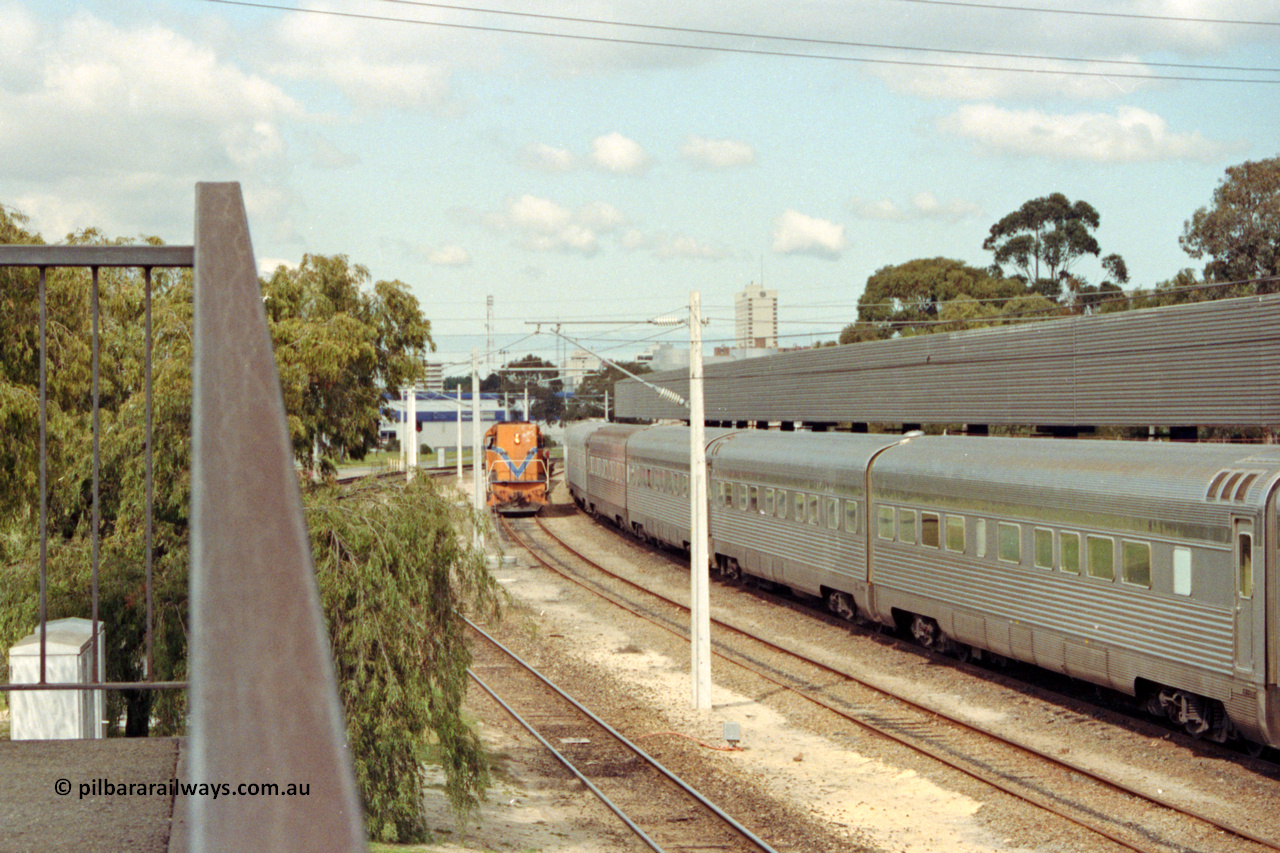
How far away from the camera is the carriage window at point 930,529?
61.4 feet

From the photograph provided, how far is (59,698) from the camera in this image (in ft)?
17.8

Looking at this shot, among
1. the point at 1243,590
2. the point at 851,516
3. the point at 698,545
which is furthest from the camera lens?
the point at 851,516

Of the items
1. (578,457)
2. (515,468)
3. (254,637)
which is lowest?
(515,468)

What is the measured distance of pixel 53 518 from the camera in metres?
14.9

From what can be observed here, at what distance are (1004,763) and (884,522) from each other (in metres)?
6.75

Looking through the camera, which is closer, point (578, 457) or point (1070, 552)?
point (1070, 552)

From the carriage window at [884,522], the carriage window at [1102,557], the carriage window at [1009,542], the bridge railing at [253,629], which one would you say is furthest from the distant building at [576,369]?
the bridge railing at [253,629]

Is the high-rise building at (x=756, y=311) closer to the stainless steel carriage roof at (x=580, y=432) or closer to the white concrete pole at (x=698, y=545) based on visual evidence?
the stainless steel carriage roof at (x=580, y=432)

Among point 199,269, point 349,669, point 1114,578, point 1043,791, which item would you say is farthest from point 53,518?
point 199,269

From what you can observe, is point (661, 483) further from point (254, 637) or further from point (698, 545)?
point (254, 637)

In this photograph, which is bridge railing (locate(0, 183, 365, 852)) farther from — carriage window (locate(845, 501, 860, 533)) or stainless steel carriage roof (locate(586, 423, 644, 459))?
stainless steel carriage roof (locate(586, 423, 644, 459))

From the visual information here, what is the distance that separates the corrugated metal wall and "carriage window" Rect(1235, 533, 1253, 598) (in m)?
7.16

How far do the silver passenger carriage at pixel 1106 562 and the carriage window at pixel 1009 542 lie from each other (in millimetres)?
24

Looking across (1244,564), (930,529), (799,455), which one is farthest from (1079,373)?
(1244,564)
